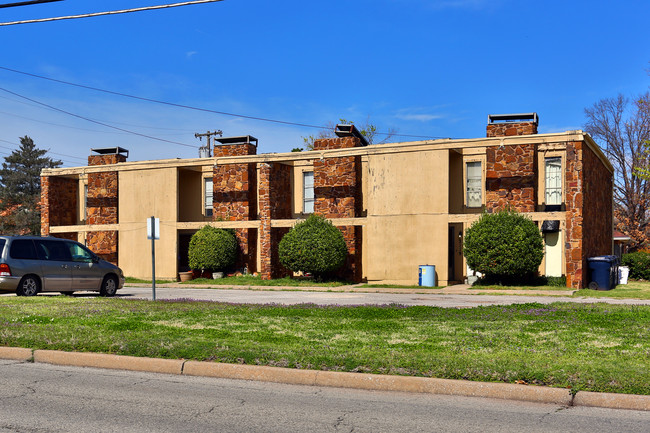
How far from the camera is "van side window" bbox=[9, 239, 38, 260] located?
17953 mm

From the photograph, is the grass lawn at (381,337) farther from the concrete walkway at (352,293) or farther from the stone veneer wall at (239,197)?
the stone veneer wall at (239,197)

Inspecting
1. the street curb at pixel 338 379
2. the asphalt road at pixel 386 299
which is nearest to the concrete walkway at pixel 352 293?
the asphalt road at pixel 386 299

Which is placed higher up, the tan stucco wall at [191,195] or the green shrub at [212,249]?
the tan stucco wall at [191,195]

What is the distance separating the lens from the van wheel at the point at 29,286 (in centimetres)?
1808

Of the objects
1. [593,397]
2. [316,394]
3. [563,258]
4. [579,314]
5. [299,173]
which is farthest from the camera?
[299,173]

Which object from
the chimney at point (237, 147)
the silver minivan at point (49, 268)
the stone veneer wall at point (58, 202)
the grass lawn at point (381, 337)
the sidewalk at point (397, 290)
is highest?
the chimney at point (237, 147)

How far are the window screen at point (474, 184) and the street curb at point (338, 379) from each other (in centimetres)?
2406

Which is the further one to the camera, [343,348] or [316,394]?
[343,348]

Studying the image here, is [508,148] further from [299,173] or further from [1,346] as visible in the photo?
[1,346]

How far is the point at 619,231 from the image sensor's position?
162ft

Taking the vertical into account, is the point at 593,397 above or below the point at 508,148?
below

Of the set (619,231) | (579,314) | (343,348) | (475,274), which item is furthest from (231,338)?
(619,231)

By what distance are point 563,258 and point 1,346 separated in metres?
24.1

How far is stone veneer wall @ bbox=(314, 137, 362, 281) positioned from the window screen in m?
5.47
